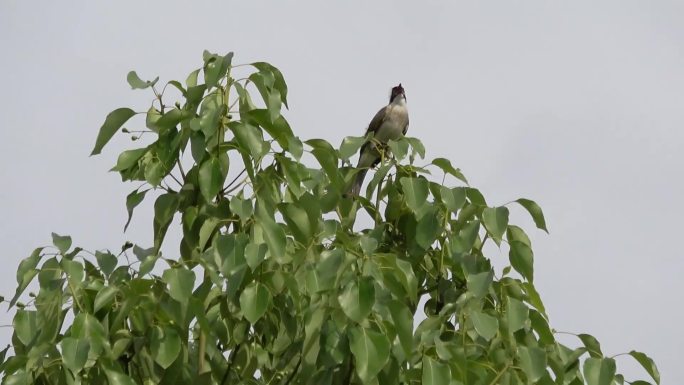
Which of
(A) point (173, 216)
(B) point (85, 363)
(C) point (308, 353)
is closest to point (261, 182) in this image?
(A) point (173, 216)

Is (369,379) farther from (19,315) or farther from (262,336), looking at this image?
(19,315)

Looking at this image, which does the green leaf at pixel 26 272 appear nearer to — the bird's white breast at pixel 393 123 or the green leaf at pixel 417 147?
the green leaf at pixel 417 147

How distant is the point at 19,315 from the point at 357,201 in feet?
3.95

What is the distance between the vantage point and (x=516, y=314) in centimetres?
356

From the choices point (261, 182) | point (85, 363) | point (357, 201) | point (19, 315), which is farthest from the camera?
point (357, 201)

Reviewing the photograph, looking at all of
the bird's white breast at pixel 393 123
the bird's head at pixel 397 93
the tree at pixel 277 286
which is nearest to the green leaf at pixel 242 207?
the tree at pixel 277 286

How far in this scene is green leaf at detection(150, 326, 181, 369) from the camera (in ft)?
10.9

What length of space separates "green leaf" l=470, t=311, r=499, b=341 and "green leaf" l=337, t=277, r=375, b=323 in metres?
0.38

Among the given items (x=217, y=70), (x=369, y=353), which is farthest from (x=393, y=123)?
(x=369, y=353)

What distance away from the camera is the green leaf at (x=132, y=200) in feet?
12.4

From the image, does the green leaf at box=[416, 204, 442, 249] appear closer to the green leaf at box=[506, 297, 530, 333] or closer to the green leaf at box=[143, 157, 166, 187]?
the green leaf at box=[506, 297, 530, 333]

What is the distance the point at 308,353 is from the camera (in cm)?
333

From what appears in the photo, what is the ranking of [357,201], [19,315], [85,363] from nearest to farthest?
1. [85,363]
2. [19,315]
3. [357,201]

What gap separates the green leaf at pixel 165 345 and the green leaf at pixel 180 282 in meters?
0.17
